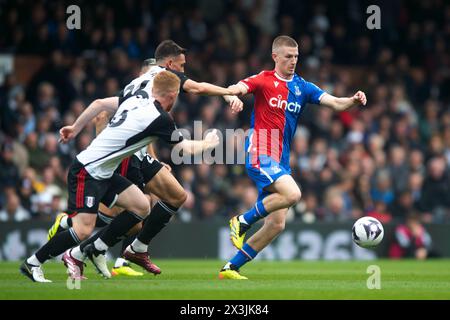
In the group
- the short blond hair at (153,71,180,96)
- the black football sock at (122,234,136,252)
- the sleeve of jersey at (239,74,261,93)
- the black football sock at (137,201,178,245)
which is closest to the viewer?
the short blond hair at (153,71,180,96)

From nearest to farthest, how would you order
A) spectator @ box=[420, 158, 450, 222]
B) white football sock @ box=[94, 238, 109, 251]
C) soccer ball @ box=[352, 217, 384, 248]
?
white football sock @ box=[94, 238, 109, 251] < soccer ball @ box=[352, 217, 384, 248] < spectator @ box=[420, 158, 450, 222]

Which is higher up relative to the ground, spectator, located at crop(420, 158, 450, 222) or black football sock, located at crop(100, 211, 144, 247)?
black football sock, located at crop(100, 211, 144, 247)

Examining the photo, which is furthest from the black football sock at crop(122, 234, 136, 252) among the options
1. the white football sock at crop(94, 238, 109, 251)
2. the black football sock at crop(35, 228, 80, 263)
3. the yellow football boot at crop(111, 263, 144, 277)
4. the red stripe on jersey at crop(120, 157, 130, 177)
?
the black football sock at crop(35, 228, 80, 263)

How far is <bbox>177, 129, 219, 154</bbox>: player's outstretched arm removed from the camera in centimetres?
941

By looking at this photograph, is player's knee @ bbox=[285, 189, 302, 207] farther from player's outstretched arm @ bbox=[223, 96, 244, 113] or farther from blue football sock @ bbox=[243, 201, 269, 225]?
player's outstretched arm @ bbox=[223, 96, 244, 113]

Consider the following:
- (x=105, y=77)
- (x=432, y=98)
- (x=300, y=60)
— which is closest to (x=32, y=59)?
(x=105, y=77)

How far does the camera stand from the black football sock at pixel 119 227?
1076 centimetres

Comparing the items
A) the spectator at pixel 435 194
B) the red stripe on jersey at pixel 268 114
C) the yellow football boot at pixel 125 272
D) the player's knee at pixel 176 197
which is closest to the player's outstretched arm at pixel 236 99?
the red stripe on jersey at pixel 268 114

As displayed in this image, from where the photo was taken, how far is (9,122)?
1753 centimetres

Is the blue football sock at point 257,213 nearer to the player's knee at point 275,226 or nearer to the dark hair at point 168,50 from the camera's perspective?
the player's knee at point 275,226

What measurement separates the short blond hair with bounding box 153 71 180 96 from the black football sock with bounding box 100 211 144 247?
1.62m

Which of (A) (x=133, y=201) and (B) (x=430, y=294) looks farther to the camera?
(A) (x=133, y=201)

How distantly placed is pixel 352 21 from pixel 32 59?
7.66 metres
